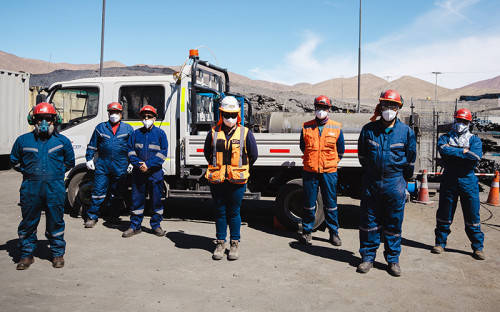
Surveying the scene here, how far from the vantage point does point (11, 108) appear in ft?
46.9

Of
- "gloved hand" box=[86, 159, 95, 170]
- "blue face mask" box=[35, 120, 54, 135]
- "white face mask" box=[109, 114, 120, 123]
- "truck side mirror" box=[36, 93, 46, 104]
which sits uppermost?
"truck side mirror" box=[36, 93, 46, 104]

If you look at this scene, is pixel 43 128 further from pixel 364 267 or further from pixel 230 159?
pixel 364 267

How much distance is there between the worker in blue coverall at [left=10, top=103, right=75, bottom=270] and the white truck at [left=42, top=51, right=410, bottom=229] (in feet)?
7.13

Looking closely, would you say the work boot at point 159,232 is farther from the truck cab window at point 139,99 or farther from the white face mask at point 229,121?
the white face mask at point 229,121

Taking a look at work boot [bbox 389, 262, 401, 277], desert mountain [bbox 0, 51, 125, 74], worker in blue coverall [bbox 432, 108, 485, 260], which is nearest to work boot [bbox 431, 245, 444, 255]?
worker in blue coverall [bbox 432, 108, 485, 260]

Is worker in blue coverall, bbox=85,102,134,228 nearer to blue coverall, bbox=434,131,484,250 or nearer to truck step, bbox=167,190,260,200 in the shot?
truck step, bbox=167,190,260,200

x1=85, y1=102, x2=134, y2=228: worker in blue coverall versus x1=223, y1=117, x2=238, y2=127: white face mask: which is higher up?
x1=223, y1=117, x2=238, y2=127: white face mask

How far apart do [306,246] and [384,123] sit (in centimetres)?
204

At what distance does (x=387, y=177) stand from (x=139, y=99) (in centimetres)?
426

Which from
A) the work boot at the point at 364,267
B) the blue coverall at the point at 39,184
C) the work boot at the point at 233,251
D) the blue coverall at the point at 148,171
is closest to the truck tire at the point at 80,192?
the blue coverall at the point at 148,171

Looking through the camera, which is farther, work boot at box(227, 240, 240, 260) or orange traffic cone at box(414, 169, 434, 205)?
orange traffic cone at box(414, 169, 434, 205)

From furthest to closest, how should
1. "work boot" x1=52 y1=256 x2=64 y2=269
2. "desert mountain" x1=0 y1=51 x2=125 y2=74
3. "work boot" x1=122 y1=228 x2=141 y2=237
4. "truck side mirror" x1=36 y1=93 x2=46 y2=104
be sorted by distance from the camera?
"desert mountain" x1=0 y1=51 x2=125 y2=74 → "truck side mirror" x1=36 y1=93 x2=46 y2=104 → "work boot" x1=122 y1=228 x2=141 y2=237 → "work boot" x1=52 y1=256 x2=64 y2=269

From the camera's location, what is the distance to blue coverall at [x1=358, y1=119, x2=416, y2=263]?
456 cm

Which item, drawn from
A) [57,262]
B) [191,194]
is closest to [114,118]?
[191,194]
